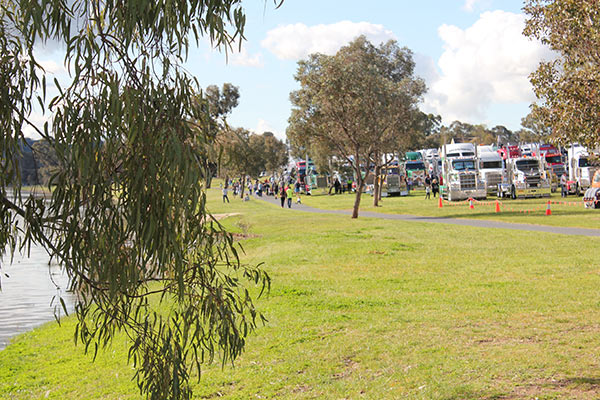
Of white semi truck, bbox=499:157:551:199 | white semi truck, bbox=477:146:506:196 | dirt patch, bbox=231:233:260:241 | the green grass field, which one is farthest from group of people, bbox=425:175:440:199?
the green grass field

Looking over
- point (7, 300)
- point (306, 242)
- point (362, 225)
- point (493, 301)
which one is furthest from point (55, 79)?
point (362, 225)

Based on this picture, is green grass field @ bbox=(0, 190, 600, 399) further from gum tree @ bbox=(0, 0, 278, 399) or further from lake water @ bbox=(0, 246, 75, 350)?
gum tree @ bbox=(0, 0, 278, 399)

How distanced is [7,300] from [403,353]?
43.6 ft

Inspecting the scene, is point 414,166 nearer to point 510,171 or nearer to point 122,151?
point 510,171

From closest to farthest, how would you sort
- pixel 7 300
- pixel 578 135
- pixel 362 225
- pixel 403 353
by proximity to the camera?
pixel 403 353 < pixel 578 135 < pixel 7 300 < pixel 362 225

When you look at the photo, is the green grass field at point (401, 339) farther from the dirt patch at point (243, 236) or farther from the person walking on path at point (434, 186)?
the person walking on path at point (434, 186)

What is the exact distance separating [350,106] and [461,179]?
17328mm

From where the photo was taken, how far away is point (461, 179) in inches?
2061

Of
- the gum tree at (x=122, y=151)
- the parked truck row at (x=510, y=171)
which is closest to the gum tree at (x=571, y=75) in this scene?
the gum tree at (x=122, y=151)

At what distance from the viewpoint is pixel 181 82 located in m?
5.49

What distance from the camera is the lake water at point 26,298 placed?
52.9 ft

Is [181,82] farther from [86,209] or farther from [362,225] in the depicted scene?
[362,225]

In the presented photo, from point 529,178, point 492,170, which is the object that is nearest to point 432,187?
point 492,170

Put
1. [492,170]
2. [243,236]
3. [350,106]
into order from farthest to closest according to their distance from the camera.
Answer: [492,170] < [350,106] < [243,236]
